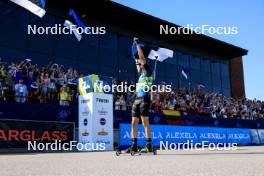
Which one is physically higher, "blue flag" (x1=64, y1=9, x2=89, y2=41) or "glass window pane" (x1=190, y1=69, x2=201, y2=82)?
"blue flag" (x1=64, y1=9, x2=89, y2=41)

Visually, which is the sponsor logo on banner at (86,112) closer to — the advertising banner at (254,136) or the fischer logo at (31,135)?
the fischer logo at (31,135)

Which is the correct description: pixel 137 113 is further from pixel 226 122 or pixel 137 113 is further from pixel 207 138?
pixel 226 122

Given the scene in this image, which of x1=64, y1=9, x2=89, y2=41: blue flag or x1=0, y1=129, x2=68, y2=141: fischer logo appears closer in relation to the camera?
x1=0, y1=129, x2=68, y2=141: fischer logo

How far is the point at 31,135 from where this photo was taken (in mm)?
14531

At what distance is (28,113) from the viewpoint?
14555 millimetres

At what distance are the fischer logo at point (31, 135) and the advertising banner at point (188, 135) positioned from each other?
330 cm

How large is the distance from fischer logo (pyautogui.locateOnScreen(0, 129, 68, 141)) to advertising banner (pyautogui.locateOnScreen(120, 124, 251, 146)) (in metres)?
3.30

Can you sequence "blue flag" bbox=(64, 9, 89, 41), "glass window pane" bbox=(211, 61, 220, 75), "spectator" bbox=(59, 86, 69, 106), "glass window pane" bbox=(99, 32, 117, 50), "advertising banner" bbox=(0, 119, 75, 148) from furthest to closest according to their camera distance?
"glass window pane" bbox=(211, 61, 220, 75) < "glass window pane" bbox=(99, 32, 117, 50) < "blue flag" bbox=(64, 9, 89, 41) < "spectator" bbox=(59, 86, 69, 106) < "advertising banner" bbox=(0, 119, 75, 148)

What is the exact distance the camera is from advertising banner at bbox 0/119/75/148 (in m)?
13.8

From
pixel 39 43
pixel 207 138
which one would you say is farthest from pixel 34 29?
pixel 207 138

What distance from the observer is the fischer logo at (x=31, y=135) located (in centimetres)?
1385

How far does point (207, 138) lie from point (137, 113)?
44.0 feet

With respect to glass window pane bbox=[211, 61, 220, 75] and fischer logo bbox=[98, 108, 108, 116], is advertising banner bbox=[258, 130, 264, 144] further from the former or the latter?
fischer logo bbox=[98, 108, 108, 116]

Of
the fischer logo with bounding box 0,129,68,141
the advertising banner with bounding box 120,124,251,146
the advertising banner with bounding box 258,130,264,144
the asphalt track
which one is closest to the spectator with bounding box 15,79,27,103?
the fischer logo with bounding box 0,129,68,141
